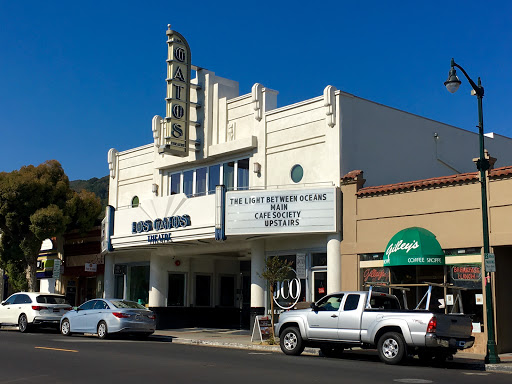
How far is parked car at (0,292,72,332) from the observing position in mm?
26203

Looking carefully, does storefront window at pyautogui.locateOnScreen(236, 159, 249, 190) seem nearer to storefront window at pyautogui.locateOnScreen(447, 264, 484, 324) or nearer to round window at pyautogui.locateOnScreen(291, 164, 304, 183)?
round window at pyautogui.locateOnScreen(291, 164, 304, 183)

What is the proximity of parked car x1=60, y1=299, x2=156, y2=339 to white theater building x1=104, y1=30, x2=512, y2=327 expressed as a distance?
12.8 ft

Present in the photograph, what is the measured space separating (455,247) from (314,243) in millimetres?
5441

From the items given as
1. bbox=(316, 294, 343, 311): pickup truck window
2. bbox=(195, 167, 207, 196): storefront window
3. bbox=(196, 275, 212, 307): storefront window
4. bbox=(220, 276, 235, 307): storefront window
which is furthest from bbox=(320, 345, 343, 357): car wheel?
bbox=(220, 276, 235, 307): storefront window

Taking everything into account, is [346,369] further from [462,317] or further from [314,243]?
[314,243]

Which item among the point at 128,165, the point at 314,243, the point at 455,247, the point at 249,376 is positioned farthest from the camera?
the point at 128,165

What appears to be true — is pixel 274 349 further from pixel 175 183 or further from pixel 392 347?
pixel 175 183

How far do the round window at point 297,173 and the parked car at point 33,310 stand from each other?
36.0 feet

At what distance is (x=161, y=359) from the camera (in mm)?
15289

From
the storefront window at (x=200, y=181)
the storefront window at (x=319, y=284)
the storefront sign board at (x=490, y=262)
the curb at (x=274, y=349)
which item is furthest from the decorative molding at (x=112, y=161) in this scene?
the storefront sign board at (x=490, y=262)

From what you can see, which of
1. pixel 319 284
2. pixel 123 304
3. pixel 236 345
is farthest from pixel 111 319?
pixel 319 284

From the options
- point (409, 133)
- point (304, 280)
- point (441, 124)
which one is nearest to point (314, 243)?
point (304, 280)

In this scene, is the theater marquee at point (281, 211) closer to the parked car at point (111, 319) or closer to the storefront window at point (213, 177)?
the storefront window at point (213, 177)

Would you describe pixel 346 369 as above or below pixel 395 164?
below
